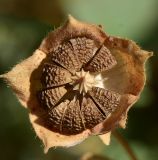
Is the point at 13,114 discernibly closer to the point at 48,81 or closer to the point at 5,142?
the point at 5,142

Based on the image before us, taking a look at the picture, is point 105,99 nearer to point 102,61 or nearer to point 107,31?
point 102,61

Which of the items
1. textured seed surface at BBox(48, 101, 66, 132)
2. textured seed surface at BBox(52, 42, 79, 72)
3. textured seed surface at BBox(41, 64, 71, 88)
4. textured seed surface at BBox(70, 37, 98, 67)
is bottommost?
textured seed surface at BBox(48, 101, 66, 132)

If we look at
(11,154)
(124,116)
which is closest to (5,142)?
(11,154)

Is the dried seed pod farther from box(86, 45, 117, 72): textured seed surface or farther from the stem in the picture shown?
the stem

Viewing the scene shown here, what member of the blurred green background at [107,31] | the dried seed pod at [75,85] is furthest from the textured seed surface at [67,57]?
the blurred green background at [107,31]

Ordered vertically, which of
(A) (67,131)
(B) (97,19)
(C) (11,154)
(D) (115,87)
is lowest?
(C) (11,154)

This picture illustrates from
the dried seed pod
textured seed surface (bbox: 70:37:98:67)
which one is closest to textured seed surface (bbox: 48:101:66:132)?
the dried seed pod

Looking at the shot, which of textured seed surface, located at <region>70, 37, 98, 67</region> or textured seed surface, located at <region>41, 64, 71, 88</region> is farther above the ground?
textured seed surface, located at <region>70, 37, 98, 67</region>

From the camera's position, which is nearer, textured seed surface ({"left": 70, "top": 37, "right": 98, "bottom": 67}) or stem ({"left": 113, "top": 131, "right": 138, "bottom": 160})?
textured seed surface ({"left": 70, "top": 37, "right": 98, "bottom": 67})

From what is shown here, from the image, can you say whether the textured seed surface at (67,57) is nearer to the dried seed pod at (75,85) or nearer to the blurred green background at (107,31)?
the dried seed pod at (75,85)
